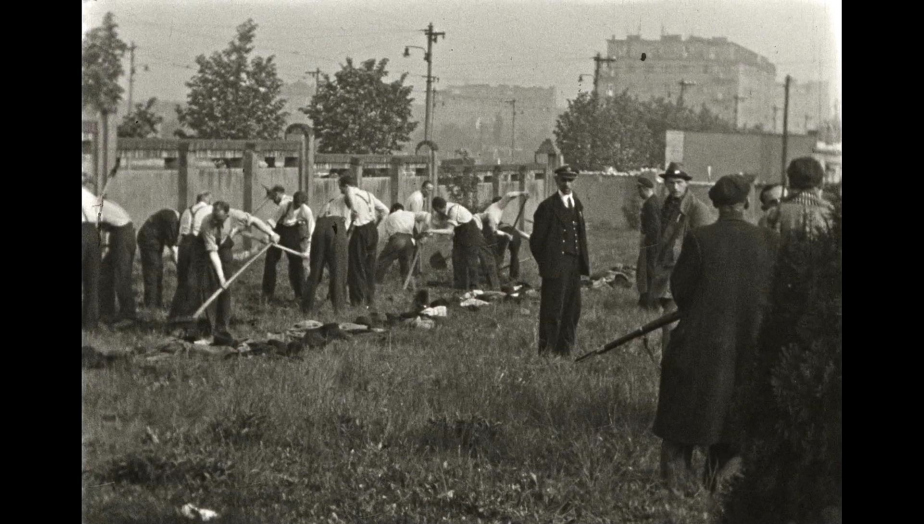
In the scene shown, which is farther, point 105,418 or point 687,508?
point 105,418

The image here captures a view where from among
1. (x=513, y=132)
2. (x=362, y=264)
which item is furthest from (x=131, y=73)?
(x=362, y=264)

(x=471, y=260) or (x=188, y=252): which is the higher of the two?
(x=188, y=252)

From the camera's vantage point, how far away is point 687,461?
669 centimetres

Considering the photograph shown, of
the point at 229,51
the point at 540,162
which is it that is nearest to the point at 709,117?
the point at 540,162

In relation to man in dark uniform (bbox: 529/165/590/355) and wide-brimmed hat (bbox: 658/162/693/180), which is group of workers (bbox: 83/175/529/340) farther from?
wide-brimmed hat (bbox: 658/162/693/180)

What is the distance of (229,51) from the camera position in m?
7.41

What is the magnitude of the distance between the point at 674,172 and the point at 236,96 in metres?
2.65

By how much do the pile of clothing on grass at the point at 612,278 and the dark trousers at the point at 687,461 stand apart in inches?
77.6

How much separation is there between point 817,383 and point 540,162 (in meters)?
3.12

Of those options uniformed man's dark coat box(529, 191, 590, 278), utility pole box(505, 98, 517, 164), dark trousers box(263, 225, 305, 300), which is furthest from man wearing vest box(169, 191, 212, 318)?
uniformed man's dark coat box(529, 191, 590, 278)

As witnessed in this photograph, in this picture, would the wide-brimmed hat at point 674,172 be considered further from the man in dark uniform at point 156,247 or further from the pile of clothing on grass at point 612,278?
the man in dark uniform at point 156,247

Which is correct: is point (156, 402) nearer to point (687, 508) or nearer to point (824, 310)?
point (687, 508)

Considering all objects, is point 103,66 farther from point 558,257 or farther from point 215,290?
point 558,257
